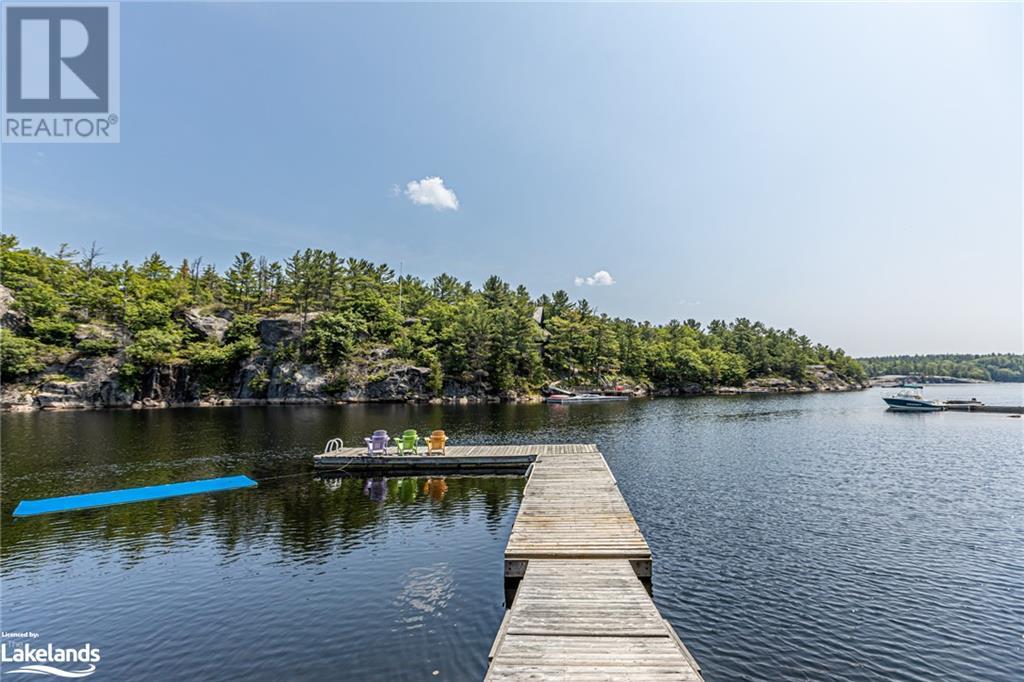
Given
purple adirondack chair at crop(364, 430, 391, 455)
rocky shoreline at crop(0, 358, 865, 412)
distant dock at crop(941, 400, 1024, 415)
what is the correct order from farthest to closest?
rocky shoreline at crop(0, 358, 865, 412) → distant dock at crop(941, 400, 1024, 415) → purple adirondack chair at crop(364, 430, 391, 455)

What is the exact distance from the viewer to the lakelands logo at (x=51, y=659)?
964cm

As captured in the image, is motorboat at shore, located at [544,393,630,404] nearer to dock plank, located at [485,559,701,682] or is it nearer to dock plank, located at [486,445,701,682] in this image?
dock plank, located at [486,445,701,682]

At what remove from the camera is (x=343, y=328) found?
276 feet

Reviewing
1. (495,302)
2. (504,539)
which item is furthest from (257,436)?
(495,302)

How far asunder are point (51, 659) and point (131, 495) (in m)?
15.0

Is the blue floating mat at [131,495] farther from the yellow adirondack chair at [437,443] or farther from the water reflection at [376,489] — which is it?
the yellow adirondack chair at [437,443]

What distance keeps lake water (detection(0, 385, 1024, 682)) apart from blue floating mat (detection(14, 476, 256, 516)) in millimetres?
1017

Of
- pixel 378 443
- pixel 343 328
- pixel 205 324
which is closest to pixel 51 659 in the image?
pixel 378 443

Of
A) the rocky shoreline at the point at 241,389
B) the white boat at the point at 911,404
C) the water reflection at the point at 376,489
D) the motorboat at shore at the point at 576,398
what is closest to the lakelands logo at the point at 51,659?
the water reflection at the point at 376,489

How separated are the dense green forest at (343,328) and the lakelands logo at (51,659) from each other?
2861 inches

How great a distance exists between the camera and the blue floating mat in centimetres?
2036

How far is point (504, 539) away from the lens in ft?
55.7

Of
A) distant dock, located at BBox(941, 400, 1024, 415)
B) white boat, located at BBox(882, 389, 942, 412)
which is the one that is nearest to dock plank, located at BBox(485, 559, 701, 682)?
white boat, located at BBox(882, 389, 942, 412)

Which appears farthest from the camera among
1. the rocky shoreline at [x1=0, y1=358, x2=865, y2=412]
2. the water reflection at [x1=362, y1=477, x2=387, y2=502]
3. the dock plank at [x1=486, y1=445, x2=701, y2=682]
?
the rocky shoreline at [x1=0, y1=358, x2=865, y2=412]
